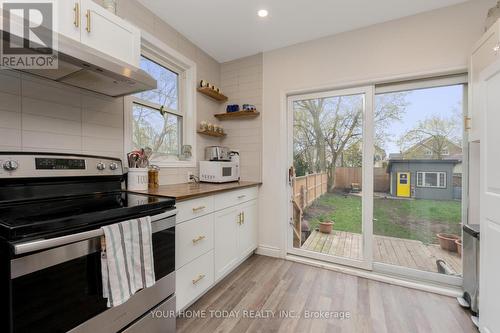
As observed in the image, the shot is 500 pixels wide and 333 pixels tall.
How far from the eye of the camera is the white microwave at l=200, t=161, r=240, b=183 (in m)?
2.45

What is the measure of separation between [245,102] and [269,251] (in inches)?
76.0

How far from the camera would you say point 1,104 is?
49.2 inches

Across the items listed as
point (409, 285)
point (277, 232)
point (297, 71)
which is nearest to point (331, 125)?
point (297, 71)

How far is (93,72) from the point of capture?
1303 millimetres

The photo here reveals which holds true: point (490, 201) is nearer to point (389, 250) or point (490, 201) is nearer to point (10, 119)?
point (389, 250)

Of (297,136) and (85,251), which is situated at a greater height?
(297,136)

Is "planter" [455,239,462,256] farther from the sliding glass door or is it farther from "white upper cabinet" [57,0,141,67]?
"white upper cabinet" [57,0,141,67]

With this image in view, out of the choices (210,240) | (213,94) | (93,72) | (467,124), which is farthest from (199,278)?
(467,124)

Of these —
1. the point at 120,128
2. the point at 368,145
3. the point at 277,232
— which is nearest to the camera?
the point at 120,128

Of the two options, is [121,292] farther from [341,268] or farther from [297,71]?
[297,71]

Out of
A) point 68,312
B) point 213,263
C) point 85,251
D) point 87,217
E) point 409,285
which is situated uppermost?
point 87,217

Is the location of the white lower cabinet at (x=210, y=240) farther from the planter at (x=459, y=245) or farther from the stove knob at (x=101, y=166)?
the planter at (x=459, y=245)

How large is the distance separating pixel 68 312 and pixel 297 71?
2763 millimetres

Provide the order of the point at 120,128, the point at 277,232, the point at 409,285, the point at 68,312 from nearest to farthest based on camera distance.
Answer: the point at 68,312, the point at 120,128, the point at 409,285, the point at 277,232
